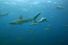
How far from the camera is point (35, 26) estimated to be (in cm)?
246

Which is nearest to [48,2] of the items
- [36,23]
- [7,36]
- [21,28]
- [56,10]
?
[56,10]

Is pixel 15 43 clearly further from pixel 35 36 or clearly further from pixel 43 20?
pixel 43 20

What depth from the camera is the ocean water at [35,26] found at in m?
2.40

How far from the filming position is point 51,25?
2.53 meters

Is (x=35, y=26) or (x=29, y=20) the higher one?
(x=29, y=20)

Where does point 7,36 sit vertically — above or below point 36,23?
below

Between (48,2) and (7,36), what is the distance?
0.76 metres

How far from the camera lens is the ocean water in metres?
2.40

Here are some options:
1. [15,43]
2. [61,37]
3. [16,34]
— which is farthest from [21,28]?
[61,37]

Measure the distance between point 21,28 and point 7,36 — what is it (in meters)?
0.24

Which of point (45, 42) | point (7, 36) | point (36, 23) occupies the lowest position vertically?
point (45, 42)

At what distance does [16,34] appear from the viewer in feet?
8.32

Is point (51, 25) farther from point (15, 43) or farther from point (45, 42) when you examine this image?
point (15, 43)

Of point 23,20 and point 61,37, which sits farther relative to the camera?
point 61,37
